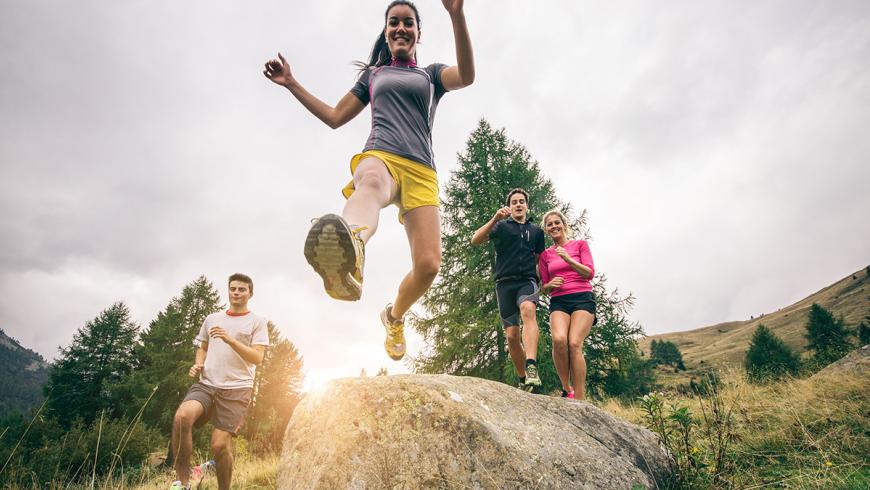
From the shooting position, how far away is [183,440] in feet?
10.8

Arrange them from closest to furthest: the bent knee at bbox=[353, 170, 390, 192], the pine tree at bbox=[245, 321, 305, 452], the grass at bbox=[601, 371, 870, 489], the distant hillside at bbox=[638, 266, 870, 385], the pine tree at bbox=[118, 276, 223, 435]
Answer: the bent knee at bbox=[353, 170, 390, 192], the grass at bbox=[601, 371, 870, 489], the pine tree at bbox=[118, 276, 223, 435], the pine tree at bbox=[245, 321, 305, 452], the distant hillside at bbox=[638, 266, 870, 385]

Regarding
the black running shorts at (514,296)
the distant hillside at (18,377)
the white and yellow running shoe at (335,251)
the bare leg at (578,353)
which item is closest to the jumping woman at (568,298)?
the bare leg at (578,353)

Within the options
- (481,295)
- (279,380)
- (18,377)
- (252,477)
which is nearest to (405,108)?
(252,477)

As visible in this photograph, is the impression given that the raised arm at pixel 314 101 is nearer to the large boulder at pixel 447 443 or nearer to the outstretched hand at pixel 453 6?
the outstretched hand at pixel 453 6

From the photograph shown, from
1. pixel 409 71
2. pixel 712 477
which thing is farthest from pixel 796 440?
pixel 409 71

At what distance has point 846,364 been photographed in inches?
195

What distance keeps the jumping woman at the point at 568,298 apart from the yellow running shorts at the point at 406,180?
7.47 ft

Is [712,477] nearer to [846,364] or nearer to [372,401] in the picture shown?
[372,401]

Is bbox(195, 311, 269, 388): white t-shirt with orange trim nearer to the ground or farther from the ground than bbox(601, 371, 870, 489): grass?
farther from the ground

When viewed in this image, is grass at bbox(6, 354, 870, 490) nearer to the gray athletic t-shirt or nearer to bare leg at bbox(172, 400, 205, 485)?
bare leg at bbox(172, 400, 205, 485)

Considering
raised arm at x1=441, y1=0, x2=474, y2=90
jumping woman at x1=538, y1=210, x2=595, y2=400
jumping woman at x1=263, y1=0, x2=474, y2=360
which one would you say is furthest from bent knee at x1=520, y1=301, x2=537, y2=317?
raised arm at x1=441, y1=0, x2=474, y2=90

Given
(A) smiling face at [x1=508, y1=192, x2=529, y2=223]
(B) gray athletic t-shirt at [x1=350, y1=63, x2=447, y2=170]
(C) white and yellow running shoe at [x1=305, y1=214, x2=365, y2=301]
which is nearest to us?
(C) white and yellow running shoe at [x1=305, y1=214, x2=365, y2=301]

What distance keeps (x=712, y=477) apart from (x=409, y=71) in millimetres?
2798

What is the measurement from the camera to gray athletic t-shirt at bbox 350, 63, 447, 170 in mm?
2088
